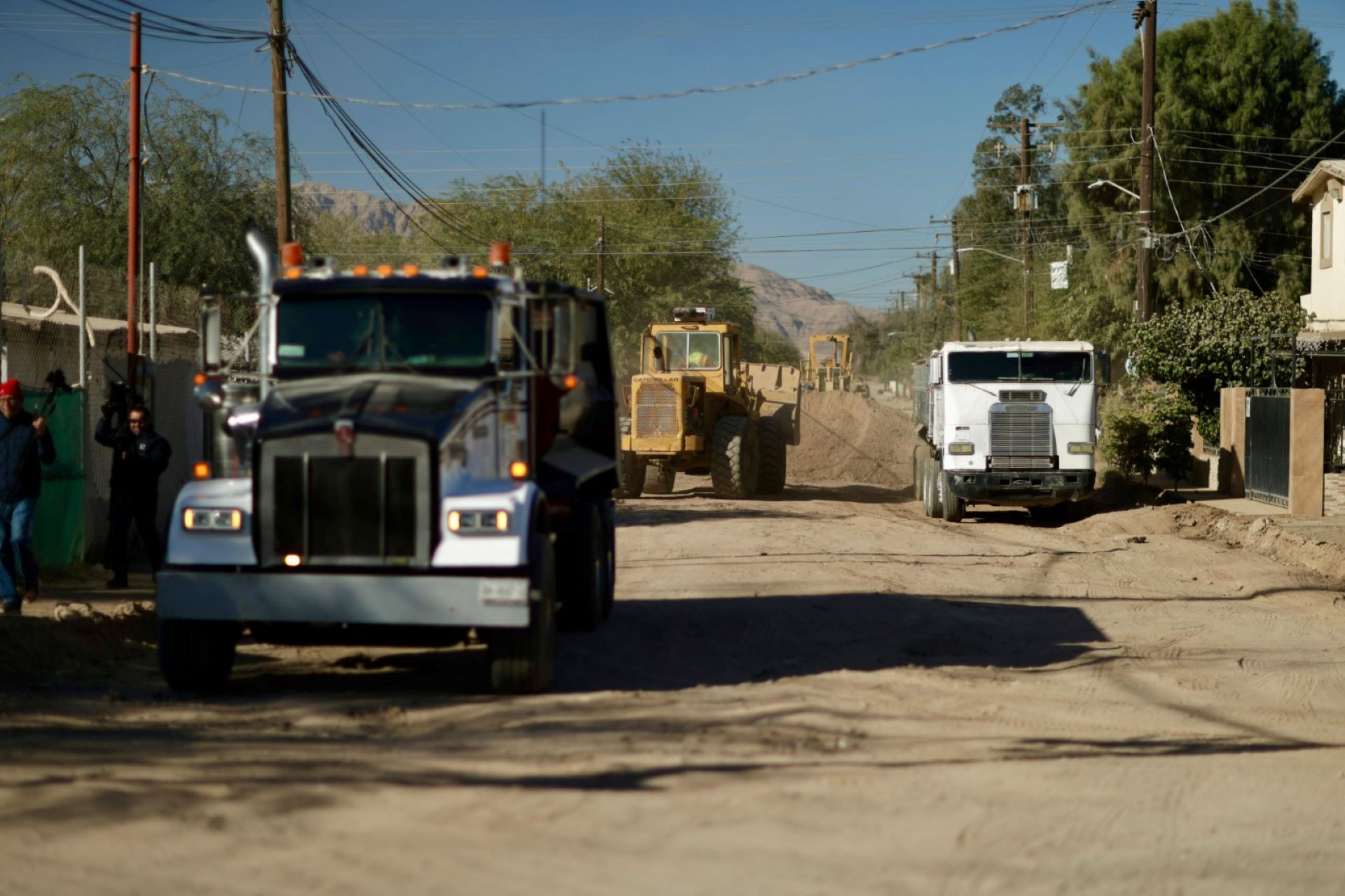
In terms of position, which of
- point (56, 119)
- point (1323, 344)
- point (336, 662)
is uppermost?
point (56, 119)

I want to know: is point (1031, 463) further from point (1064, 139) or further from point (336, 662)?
point (1064, 139)

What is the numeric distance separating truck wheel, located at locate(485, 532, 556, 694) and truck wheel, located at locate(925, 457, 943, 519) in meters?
14.4

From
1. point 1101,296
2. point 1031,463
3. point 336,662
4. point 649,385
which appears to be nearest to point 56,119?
point 649,385

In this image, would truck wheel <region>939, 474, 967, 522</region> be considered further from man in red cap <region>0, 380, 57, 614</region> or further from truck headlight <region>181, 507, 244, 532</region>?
truck headlight <region>181, 507, 244, 532</region>

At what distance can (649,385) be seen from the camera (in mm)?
24750

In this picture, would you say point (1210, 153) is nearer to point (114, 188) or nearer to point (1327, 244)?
point (1327, 244)

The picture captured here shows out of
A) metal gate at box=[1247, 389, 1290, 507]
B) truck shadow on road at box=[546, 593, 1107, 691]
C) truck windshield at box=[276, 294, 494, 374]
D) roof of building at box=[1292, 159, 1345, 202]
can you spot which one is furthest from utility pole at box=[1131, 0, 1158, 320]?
truck windshield at box=[276, 294, 494, 374]

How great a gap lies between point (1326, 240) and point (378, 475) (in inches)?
1165

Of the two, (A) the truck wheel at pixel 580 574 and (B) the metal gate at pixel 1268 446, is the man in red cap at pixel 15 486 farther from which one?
(B) the metal gate at pixel 1268 446

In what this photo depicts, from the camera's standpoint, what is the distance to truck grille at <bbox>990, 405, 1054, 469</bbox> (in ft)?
69.3

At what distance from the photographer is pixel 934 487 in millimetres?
22953

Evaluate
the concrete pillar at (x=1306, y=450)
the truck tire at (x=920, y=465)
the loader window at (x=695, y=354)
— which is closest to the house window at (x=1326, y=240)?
the truck tire at (x=920, y=465)

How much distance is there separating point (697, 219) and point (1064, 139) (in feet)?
63.3

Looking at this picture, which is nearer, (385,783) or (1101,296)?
(385,783)
